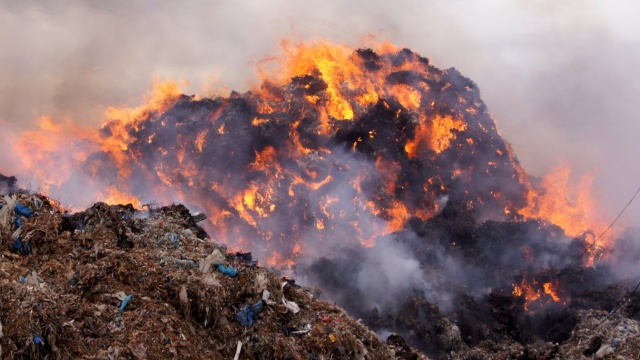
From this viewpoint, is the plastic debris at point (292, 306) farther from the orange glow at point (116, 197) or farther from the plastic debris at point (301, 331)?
the orange glow at point (116, 197)

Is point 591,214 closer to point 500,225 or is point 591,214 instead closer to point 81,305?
point 500,225

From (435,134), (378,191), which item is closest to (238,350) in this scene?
(378,191)

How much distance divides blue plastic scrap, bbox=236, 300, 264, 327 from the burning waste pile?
447 inches

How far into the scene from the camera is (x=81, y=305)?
7.34 m

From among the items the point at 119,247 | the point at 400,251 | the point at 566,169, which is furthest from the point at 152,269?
the point at 566,169

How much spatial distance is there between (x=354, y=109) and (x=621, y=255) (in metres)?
16.9

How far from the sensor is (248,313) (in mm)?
8516

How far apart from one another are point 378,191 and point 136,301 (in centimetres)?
2256

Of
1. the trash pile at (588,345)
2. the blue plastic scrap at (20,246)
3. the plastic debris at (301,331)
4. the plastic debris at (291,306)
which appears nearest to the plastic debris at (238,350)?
the plastic debris at (301,331)

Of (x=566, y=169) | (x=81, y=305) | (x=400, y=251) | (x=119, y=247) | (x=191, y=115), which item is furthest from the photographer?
(x=566, y=169)

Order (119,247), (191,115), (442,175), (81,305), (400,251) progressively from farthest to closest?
(191,115) < (442,175) < (400,251) < (119,247) < (81,305)

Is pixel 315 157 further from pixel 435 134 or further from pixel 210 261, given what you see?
pixel 210 261

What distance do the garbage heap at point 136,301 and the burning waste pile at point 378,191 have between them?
1084 cm

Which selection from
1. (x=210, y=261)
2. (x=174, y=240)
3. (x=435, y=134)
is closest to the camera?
(x=210, y=261)
